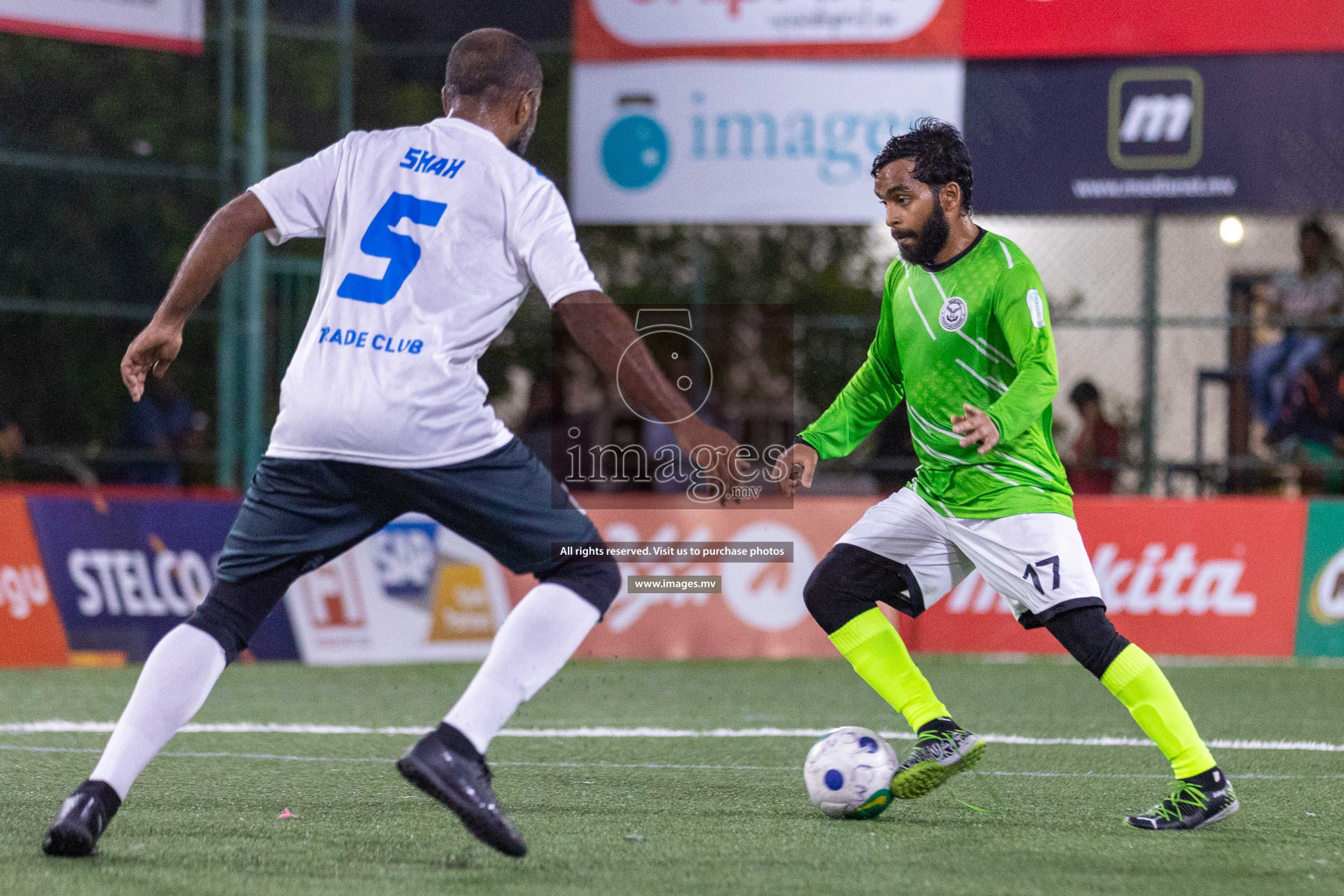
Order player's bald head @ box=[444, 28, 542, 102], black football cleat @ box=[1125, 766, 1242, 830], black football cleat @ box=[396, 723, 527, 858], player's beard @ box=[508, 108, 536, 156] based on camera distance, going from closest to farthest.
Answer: black football cleat @ box=[396, 723, 527, 858], player's bald head @ box=[444, 28, 542, 102], player's beard @ box=[508, 108, 536, 156], black football cleat @ box=[1125, 766, 1242, 830]

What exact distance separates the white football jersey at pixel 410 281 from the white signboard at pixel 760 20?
916 centimetres

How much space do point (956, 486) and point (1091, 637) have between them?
644 mm

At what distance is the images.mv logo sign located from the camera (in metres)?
12.9

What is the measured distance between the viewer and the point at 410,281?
4465 mm

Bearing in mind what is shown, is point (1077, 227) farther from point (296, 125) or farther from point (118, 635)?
point (118, 635)

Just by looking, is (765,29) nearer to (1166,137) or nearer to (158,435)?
(1166,137)

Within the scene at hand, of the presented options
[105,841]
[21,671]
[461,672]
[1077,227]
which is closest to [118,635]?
[21,671]

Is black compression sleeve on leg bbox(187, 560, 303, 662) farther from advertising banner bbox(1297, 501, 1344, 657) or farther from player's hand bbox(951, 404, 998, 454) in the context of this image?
advertising banner bbox(1297, 501, 1344, 657)

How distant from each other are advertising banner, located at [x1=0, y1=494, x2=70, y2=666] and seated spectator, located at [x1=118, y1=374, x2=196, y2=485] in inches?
87.0

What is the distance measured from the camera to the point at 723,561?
11.7 meters

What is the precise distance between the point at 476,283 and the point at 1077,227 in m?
Answer: 13.1

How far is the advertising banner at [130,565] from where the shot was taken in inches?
432

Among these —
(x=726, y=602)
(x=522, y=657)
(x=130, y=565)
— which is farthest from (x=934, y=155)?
(x=130, y=565)

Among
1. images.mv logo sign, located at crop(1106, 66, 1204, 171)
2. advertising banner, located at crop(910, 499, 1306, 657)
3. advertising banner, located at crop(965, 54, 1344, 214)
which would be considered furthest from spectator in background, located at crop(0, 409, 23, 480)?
images.mv logo sign, located at crop(1106, 66, 1204, 171)
